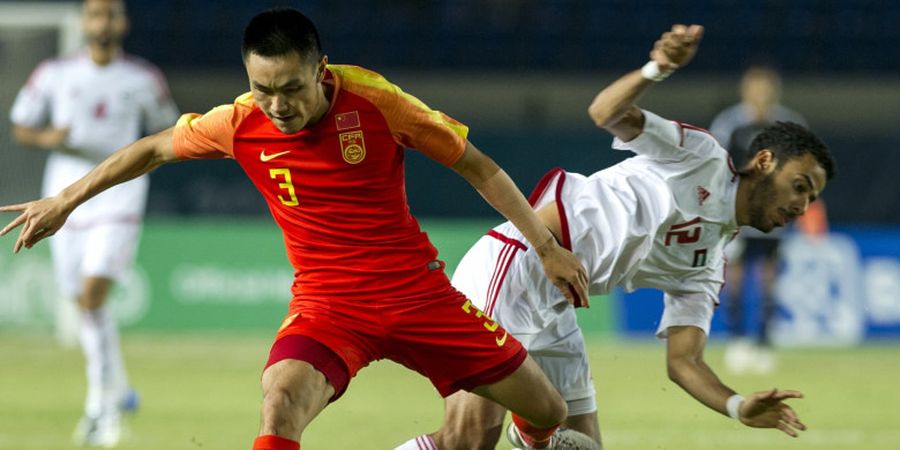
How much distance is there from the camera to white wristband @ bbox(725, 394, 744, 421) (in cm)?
549

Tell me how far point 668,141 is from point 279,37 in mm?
1663

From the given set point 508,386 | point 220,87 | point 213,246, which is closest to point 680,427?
point 508,386

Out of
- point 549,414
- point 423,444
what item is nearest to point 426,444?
point 423,444

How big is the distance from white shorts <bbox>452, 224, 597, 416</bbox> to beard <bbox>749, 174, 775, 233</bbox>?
0.82 metres

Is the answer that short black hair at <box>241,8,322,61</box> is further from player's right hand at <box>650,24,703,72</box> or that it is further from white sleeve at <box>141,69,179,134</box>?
white sleeve at <box>141,69,179,134</box>

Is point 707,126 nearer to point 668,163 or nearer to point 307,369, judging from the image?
point 668,163

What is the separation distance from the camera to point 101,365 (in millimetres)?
8500

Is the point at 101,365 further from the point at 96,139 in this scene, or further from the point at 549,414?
the point at 549,414

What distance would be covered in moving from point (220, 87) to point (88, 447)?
9885mm

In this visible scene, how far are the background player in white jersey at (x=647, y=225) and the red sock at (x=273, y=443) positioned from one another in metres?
1.11

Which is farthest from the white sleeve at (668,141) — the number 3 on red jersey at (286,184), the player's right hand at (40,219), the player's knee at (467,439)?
the player's right hand at (40,219)

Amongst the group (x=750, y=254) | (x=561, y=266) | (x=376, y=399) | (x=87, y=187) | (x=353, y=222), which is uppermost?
(x=87, y=187)

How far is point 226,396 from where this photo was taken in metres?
10.5

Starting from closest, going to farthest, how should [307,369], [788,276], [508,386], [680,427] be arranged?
[307,369]
[508,386]
[680,427]
[788,276]
